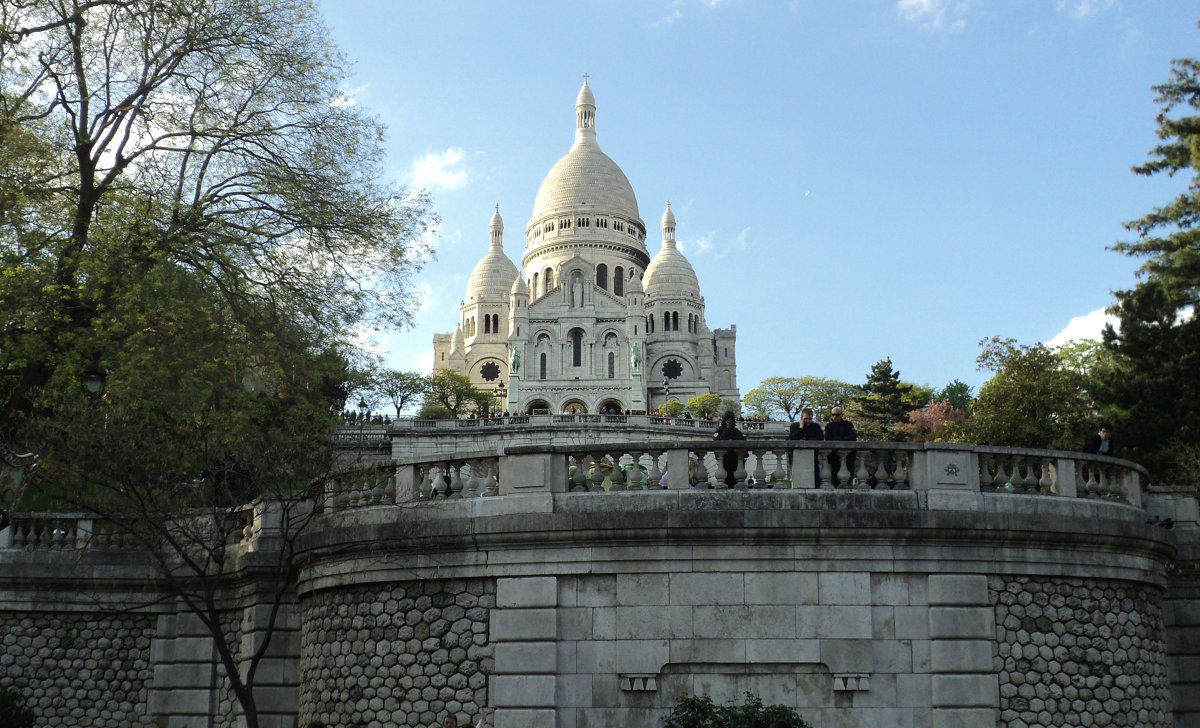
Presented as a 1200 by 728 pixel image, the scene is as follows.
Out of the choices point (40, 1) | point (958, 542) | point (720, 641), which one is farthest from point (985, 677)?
point (40, 1)

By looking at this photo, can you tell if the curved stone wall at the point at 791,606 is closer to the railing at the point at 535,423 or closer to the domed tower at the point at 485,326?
the railing at the point at 535,423

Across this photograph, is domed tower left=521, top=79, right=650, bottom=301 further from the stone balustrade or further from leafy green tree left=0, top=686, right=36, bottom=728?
the stone balustrade

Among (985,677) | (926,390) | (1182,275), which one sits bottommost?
(985,677)

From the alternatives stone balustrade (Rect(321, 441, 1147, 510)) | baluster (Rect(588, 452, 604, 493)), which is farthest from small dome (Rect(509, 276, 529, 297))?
baluster (Rect(588, 452, 604, 493))

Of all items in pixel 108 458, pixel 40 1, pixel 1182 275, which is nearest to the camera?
pixel 108 458

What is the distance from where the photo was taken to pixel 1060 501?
14.9 meters

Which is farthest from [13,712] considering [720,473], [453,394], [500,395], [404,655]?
[500,395]

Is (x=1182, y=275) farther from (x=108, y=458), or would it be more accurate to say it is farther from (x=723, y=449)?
(x=108, y=458)

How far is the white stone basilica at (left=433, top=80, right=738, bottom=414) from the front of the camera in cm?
12706

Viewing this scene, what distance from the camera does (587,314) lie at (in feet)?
431

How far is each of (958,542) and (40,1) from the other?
17.9 m

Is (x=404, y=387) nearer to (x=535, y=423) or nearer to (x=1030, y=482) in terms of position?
(x=535, y=423)

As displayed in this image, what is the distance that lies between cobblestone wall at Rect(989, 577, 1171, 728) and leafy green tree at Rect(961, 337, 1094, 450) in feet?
90.3

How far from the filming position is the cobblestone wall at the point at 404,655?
48.3 feet
